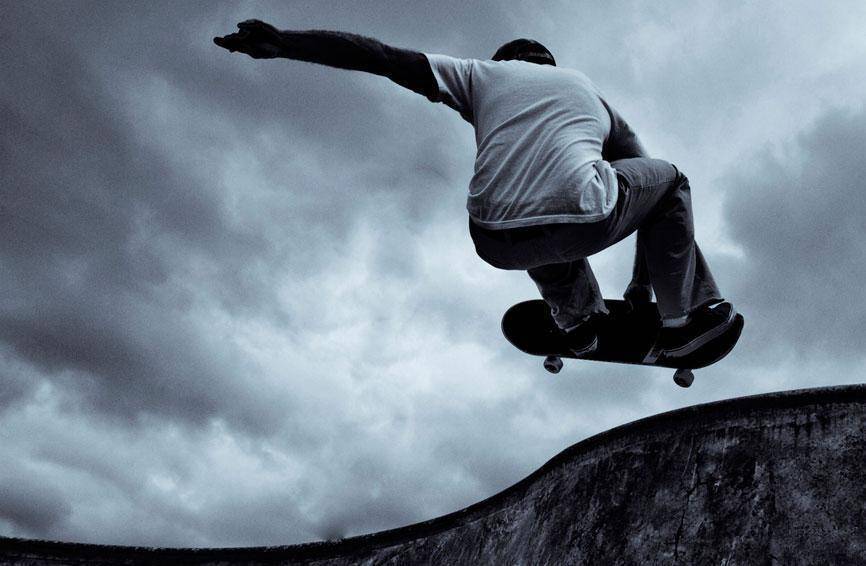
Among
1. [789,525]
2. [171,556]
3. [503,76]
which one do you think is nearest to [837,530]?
[789,525]

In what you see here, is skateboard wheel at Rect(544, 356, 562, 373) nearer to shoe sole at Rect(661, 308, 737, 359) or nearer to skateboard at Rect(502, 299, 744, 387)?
skateboard at Rect(502, 299, 744, 387)

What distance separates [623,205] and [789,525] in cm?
574

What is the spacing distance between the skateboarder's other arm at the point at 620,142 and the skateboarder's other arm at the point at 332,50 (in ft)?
3.06

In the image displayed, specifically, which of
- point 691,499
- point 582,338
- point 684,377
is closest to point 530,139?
point 582,338

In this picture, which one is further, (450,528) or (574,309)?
(450,528)

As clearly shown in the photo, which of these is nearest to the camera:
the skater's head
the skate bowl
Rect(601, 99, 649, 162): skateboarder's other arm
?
Rect(601, 99, 649, 162): skateboarder's other arm

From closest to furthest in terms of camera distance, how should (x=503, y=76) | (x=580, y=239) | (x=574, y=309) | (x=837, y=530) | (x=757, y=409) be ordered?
(x=580, y=239) < (x=503, y=76) < (x=574, y=309) < (x=837, y=530) < (x=757, y=409)

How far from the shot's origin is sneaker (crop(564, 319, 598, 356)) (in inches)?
145

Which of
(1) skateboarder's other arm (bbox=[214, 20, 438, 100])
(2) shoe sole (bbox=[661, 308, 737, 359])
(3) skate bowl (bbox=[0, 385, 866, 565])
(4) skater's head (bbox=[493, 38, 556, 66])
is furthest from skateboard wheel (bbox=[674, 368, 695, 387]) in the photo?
(3) skate bowl (bbox=[0, 385, 866, 565])

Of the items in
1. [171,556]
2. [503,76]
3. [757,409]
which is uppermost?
[757,409]

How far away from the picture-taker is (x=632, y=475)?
8844 millimetres

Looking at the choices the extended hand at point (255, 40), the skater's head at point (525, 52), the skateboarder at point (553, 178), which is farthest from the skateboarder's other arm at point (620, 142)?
the extended hand at point (255, 40)

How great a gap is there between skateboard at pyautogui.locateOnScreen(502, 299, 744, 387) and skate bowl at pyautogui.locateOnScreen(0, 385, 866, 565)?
174 inches

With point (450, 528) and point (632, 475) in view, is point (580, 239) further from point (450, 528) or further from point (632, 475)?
point (450, 528)
